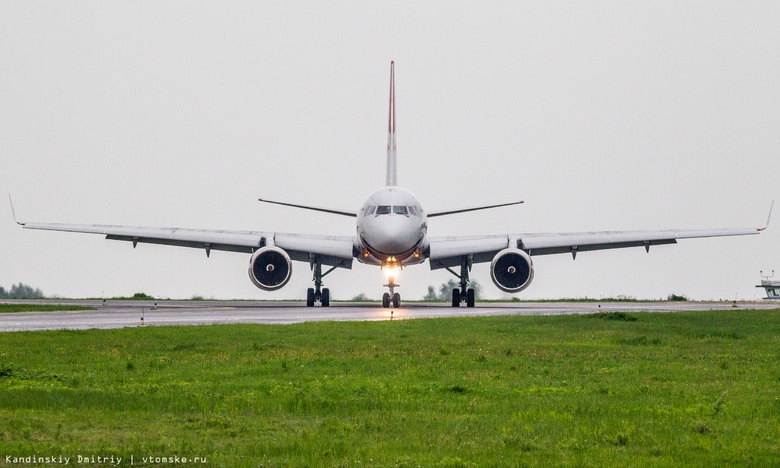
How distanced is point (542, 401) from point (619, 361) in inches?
253

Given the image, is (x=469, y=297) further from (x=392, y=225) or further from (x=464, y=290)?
(x=392, y=225)

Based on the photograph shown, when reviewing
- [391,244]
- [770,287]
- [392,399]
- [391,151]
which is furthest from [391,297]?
[770,287]

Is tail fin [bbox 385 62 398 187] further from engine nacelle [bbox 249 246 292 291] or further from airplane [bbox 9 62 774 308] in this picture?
engine nacelle [bbox 249 246 292 291]

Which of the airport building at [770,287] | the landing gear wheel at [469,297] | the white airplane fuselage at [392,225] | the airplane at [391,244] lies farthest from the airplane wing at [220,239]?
the airport building at [770,287]

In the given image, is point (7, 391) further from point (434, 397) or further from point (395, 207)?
point (395, 207)

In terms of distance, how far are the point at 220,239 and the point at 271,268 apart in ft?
14.5

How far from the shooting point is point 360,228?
49594 millimetres

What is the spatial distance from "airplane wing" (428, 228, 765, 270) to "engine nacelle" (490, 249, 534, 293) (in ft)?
8.08

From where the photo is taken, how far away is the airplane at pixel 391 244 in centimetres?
4853

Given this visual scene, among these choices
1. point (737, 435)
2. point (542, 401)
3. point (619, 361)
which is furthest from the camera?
point (619, 361)

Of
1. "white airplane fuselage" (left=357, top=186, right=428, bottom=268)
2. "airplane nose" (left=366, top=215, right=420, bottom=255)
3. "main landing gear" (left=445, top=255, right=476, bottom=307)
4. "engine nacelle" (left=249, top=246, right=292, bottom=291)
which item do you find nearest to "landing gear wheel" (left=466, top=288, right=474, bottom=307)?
"main landing gear" (left=445, top=255, right=476, bottom=307)

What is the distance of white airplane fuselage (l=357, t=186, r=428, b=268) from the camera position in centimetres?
4762

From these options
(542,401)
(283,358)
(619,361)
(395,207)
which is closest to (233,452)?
(542,401)

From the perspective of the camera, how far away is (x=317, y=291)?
177 ft
